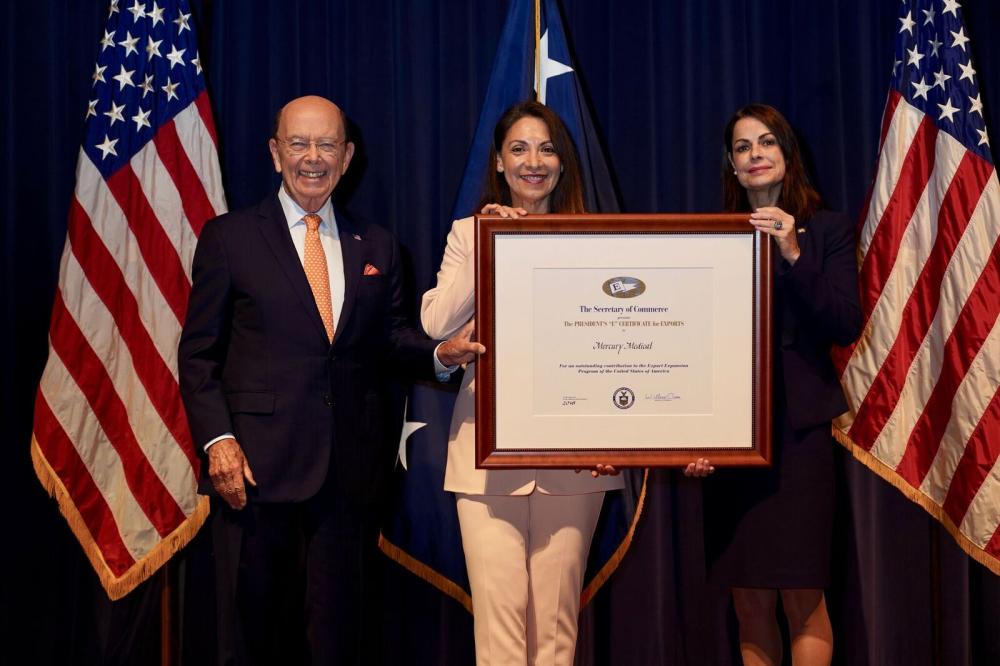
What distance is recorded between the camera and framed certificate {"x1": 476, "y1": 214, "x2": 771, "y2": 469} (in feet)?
7.10

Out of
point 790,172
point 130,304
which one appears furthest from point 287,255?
point 790,172

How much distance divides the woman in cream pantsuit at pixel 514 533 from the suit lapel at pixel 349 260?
0.19 meters

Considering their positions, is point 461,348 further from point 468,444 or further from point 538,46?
point 538,46

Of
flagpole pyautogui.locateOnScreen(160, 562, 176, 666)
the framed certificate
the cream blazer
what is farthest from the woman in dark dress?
flagpole pyautogui.locateOnScreen(160, 562, 176, 666)

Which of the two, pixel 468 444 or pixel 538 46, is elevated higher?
pixel 538 46

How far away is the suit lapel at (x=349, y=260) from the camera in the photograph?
2.31 metres

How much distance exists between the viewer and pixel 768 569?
237 cm

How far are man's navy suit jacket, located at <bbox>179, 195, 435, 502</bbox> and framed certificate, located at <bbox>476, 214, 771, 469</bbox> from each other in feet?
1.30

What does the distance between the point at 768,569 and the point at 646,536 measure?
2.36 feet

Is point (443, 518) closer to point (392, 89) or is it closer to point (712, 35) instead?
point (392, 89)

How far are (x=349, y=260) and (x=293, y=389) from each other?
378 mm

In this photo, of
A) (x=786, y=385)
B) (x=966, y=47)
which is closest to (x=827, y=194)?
(x=966, y=47)

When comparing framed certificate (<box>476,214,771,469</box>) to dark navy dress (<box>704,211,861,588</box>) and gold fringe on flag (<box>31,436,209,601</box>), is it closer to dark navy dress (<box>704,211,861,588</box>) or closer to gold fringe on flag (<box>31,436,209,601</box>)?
dark navy dress (<box>704,211,861,588</box>)

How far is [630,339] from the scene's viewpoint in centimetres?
220
